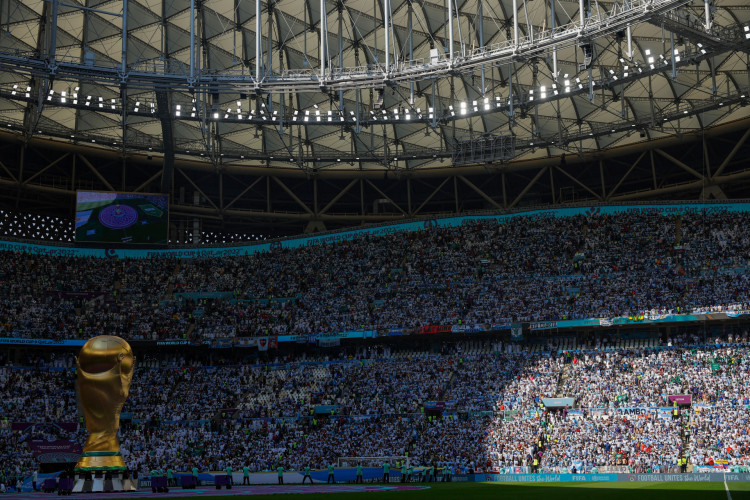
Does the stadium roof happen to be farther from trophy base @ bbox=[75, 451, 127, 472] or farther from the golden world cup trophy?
trophy base @ bbox=[75, 451, 127, 472]

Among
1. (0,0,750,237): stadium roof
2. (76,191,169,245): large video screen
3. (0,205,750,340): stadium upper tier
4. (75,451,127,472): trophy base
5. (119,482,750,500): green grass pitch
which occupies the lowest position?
(119,482,750,500): green grass pitch

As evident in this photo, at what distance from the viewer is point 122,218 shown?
77.2 m

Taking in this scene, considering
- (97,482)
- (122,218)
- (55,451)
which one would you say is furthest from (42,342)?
(97,482)

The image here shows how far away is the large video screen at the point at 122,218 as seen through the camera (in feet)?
250

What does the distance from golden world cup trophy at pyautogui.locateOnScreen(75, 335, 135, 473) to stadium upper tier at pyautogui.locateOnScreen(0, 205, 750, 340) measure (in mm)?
29250

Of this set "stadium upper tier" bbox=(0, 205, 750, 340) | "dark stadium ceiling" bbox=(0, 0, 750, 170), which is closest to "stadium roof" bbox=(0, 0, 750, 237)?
"dark stadium ceiling" bbox=(0, 0, 750, 170)

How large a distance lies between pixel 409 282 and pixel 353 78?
2233cm

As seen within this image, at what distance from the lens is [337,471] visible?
167ft

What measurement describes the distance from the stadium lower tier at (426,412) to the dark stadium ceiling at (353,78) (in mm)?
17746

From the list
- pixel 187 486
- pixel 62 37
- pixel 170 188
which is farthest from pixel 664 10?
pixel 170 188

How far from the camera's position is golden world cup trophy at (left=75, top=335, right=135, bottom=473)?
39438mm

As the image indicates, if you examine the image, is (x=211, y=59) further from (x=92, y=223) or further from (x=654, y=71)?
(x=654, y=71)

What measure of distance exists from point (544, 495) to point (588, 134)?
43.2m

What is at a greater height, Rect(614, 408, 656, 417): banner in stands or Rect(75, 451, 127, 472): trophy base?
Rect(614, 408, 656, 417): banner in stands
